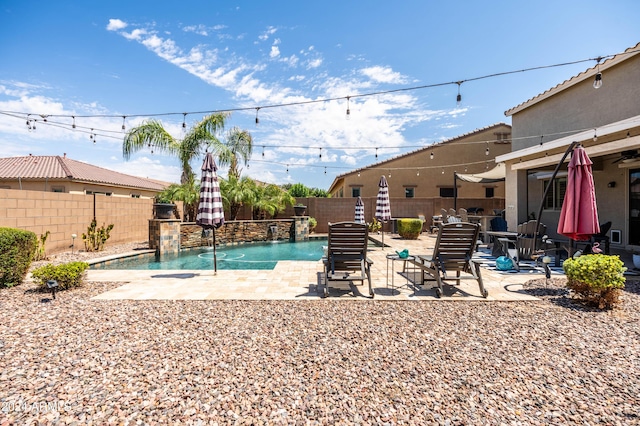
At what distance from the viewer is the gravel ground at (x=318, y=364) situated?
2172mm

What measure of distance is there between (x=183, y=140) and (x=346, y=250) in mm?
12828

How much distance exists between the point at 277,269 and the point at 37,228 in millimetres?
7138

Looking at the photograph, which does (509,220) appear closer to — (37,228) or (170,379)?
(170,379)

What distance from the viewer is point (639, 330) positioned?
3.62m

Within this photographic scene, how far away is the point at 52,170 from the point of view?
1844 centimetres

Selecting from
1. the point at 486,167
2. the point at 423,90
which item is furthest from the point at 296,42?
the point at 486,167

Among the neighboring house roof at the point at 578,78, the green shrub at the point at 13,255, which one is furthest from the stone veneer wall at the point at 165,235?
the neighboring house roof at the point at 578,78

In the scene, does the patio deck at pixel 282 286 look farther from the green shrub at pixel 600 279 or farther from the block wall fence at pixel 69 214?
the block wall fence at pixel 69 214

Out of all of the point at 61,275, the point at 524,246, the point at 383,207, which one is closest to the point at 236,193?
the point at 383,207

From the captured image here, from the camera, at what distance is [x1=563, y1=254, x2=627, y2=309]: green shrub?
430cm

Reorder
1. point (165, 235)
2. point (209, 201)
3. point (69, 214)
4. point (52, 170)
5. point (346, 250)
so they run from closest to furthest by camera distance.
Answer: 1. point (346, 250)
2. point (209, 201)
3. point (69, 214)
4. point (165, 235)
5. point (52, 170)

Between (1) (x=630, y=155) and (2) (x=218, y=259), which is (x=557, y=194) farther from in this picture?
(2) (x=218, y=259)

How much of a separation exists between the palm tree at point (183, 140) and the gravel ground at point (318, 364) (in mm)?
11517

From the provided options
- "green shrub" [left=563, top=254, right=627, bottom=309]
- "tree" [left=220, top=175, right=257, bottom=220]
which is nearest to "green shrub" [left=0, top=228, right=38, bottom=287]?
"green shrub" [left=563, top=254, right=627, bottom=309]
